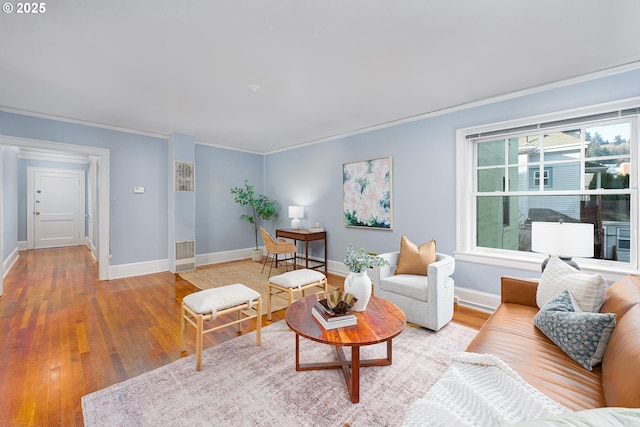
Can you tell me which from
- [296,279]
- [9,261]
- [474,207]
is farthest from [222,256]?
[474,207]

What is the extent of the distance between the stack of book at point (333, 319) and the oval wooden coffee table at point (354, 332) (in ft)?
0.09

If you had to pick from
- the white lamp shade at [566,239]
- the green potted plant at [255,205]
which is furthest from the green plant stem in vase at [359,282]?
the green potted plant at [255,205]

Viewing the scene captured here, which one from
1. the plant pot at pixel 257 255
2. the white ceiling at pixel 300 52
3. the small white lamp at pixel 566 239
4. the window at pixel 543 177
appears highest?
the white ceiling at pixel 300 52

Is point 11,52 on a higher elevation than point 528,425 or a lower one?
higher

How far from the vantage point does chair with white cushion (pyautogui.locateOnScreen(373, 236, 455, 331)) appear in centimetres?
257

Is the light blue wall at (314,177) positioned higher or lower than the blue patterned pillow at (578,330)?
higher

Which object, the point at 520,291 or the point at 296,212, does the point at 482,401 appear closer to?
the point at 520,291

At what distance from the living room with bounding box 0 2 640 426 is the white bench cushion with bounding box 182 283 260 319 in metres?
2.05

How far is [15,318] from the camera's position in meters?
2.93

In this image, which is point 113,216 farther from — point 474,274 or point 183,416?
point 474,274

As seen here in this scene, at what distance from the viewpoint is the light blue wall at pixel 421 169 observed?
8.88ft

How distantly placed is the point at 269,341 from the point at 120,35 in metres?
2.65

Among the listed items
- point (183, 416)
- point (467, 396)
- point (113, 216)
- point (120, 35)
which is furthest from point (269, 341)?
point (113, 216)

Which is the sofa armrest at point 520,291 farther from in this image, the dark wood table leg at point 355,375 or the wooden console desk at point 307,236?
the wooden console desk at point 307,236
